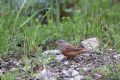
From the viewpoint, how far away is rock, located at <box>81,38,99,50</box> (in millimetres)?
Result: 5020

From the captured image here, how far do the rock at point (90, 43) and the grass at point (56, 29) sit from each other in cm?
7

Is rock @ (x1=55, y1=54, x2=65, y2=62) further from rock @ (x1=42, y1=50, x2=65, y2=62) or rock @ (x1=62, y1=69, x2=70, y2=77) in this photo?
rock @ (x1=62, y1=69, x2=70, y2=77)

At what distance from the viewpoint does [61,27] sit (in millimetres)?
5566

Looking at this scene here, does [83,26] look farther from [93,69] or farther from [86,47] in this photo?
[93,69]

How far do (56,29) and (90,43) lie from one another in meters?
0.59

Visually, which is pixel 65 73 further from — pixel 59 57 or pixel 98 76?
pixel 59 57

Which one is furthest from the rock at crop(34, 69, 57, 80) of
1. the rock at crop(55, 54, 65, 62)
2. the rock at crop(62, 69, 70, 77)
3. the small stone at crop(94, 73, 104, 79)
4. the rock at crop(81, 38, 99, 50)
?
the rock at crop(81, 38, 99, 50)

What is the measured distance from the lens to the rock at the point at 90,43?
5.02m

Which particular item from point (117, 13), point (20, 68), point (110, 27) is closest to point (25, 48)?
point (20, 68)

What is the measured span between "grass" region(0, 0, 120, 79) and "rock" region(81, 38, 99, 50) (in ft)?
0.23

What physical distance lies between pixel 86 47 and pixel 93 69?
0.71 meters

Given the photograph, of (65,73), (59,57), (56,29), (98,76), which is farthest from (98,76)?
(56,29)

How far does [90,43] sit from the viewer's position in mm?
5102

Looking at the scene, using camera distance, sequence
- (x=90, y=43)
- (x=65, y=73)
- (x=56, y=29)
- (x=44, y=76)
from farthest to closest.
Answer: (x=56, y=29)
(x=90, y=43)
(x=65, y=73)
(x=44, y=76)
